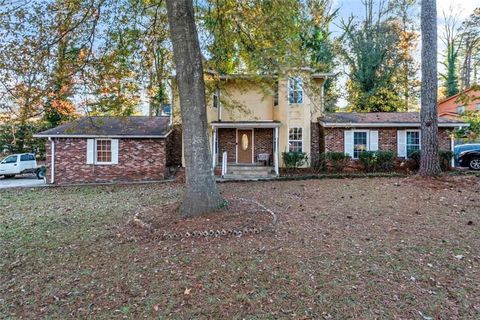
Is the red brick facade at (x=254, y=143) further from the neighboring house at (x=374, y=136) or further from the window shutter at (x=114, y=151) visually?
the window shutter at (x=114, y=151)

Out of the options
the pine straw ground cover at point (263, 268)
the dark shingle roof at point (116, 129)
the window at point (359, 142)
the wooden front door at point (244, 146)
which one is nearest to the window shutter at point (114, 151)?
the dark shingle roof at point (116, 129)

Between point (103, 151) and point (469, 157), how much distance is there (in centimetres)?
1887

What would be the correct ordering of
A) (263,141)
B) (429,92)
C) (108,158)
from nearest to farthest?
(429,92)
(108,158)
(263,141)

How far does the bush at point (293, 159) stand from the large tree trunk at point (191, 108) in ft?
29.9

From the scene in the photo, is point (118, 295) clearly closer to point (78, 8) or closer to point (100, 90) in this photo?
point (100, 90)

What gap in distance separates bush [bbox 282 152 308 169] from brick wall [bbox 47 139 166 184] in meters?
6.20

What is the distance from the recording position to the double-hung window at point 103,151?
1477 cm

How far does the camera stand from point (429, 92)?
10.3 m

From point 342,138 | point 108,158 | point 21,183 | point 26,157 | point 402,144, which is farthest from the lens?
point 26,157

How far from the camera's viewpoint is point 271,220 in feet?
18.7

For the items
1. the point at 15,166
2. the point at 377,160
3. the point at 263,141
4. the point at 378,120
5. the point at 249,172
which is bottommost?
the point at 249,172

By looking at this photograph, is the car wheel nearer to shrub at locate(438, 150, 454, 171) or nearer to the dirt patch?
shrub at locate(438, 150, 454, 171)

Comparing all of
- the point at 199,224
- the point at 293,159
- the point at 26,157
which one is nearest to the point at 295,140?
the point at 293,159

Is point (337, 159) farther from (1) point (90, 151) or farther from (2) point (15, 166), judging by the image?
(2) point (15, 166)
